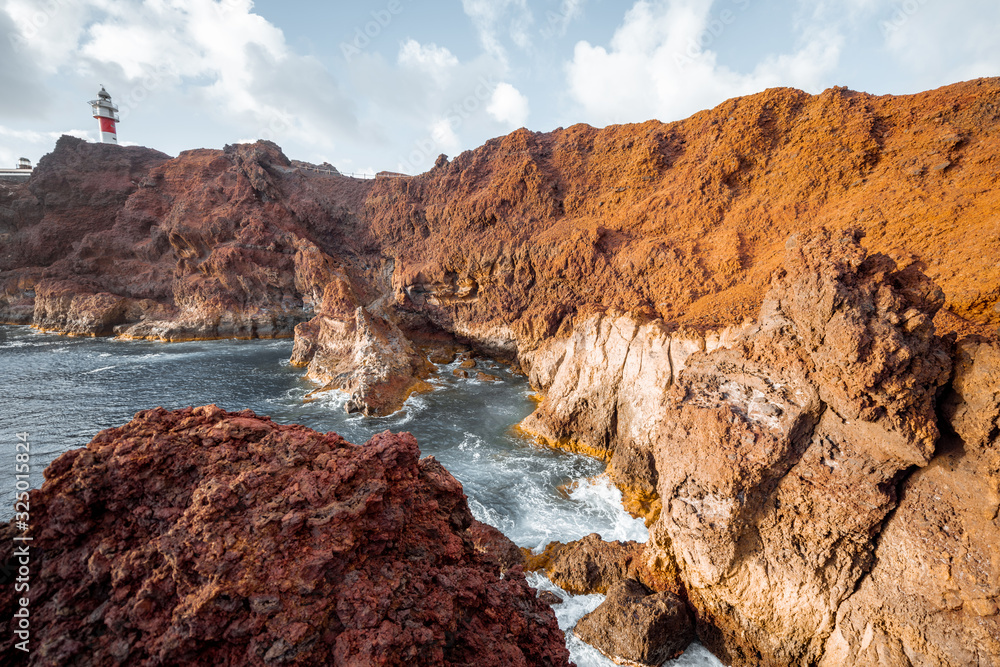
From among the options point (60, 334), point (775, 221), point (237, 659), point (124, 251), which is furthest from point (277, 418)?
point (124, 251)

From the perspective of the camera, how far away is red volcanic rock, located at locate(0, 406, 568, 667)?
3.37 m

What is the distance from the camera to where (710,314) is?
14.2 m

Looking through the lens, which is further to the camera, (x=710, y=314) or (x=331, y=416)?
(x=331, y=416)

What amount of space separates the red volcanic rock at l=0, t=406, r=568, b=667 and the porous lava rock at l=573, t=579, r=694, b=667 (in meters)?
4.38

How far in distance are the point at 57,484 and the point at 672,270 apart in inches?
764

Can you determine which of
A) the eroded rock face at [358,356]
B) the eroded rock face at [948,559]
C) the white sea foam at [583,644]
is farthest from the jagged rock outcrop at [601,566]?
the eroded rock face at [358,356]

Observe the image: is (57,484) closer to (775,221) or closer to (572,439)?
(572,439)

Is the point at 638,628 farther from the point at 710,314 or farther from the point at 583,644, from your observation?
the point at 710,314

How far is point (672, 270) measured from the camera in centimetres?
1800

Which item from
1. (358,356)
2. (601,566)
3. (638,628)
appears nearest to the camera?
(638,628)

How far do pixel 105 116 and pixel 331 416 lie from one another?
61277 mm

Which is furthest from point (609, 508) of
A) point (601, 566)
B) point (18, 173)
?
point (18, 173)

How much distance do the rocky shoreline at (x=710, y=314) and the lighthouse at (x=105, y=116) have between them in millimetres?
14223

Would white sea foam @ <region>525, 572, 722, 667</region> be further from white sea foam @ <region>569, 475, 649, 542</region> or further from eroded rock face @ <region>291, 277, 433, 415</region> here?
eroded rock face @ <region>291, 277, 433, 415</region>
